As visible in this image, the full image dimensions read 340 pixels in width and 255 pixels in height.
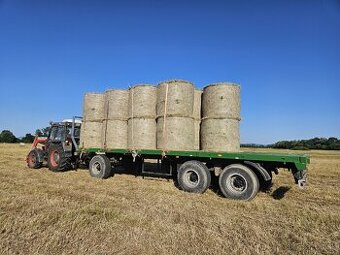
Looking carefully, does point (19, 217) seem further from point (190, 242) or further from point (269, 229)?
point (269, 229)

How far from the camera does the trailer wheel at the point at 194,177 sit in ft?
30.2

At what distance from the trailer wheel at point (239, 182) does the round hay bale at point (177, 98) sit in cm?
244

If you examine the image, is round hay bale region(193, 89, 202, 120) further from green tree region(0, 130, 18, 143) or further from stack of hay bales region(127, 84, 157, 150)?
green tree region(0, 130, 18, 143)

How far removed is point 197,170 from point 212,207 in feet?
6.75

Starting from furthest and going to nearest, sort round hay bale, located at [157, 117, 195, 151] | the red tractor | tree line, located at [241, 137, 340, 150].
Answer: tree line, located at [241, 137, 340, 150] < the red tractor < round hay bale, located at [157, 117, 195, 151]

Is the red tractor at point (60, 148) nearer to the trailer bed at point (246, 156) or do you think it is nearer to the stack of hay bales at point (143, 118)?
the stack of hay bales at point (143, 118)

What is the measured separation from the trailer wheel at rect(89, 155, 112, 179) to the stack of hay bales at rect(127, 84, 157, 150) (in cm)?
153

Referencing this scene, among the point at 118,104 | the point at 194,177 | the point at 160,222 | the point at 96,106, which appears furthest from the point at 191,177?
the point at 96,106

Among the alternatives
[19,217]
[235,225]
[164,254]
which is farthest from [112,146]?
[164,254]

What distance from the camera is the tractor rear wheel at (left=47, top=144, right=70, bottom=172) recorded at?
44.3 ft

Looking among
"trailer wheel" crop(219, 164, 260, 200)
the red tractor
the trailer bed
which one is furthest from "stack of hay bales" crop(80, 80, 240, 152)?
the red tractor

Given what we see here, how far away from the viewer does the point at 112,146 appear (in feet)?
38.5

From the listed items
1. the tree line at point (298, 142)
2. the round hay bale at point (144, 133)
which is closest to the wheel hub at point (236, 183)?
the round hay bale at point (144, 133)

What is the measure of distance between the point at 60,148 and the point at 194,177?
270 inches
